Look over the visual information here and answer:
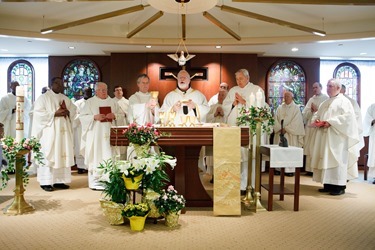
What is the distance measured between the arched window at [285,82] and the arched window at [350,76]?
52.1 inches

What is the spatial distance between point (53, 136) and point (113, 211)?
10.7ft

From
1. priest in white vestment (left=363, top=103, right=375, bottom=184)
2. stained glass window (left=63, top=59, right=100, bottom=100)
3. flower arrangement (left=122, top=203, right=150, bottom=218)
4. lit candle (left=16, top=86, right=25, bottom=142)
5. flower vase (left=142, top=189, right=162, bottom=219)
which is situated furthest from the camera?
stained glass window (left=63, top=59, right=100, bottom=100)

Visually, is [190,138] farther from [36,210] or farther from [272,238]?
[36,210]

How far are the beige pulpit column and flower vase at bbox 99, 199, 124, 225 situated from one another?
1.38 metres

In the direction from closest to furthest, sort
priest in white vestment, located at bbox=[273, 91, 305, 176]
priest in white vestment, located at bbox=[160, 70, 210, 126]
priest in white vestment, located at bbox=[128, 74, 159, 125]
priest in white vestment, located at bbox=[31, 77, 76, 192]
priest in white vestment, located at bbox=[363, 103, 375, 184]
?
priest in white vestment, located at bbox=[160, 70, 210, 126]
priest in white vestment, located at bbox=[128, 74, 159, 125]
priest in white vestment, located at bbox=[31, 77, 76, 192]
priest in white vestment, located at bbox=[363, 103, 375, 184]
priest in white vestment, located at bbox=[273, 91, 305, 176]

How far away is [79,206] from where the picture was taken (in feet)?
19.7

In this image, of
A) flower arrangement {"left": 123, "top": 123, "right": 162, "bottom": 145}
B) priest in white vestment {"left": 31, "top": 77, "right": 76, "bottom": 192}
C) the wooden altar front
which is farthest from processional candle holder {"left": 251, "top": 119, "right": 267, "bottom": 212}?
priest in white vestment {"left": 31, "top": 77, "right": 76, "bottom": 192}

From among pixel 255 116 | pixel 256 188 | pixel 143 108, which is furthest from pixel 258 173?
pixel 143 108

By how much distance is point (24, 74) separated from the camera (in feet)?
40.5

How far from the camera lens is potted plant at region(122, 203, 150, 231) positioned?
4.60 metres

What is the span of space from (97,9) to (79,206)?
4253 millimetres

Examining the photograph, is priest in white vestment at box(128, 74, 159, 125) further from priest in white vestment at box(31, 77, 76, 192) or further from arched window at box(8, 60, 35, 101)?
arched window at box(8, 60, 35, 101)

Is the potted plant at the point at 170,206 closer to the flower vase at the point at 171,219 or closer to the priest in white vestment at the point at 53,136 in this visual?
the flower vase at the point at 171,219

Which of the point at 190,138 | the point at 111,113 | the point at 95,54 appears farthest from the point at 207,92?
the point at 190,138
